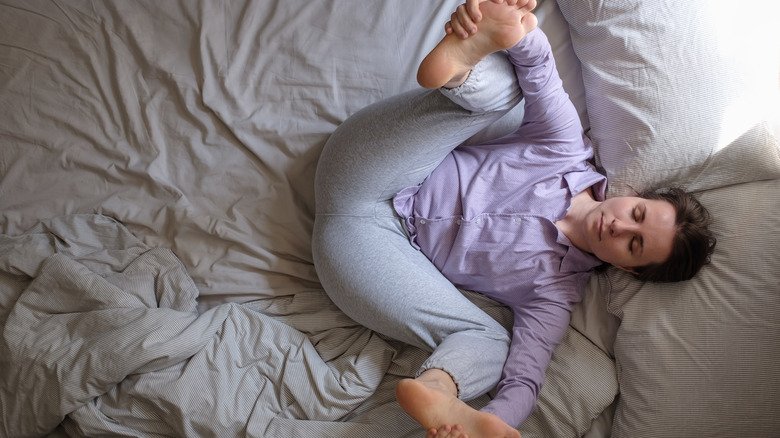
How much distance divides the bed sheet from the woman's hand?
1.16ft

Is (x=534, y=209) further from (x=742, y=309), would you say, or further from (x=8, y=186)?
(x=8, y=186)

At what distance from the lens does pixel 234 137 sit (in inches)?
54.1

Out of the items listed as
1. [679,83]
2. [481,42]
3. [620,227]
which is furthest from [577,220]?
[481,42]

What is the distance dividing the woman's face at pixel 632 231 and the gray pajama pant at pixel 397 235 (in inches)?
10.5

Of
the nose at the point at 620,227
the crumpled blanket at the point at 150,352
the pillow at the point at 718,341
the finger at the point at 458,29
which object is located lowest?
the crumpled blanket at the point at 150,352

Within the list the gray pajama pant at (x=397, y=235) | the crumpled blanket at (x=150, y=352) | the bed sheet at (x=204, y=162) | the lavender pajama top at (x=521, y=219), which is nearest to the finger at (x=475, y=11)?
the gray pajama pant at (x=397, y=235)

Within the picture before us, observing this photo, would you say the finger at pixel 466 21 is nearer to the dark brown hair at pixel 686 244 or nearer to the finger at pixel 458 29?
the finger at pixel 458 29

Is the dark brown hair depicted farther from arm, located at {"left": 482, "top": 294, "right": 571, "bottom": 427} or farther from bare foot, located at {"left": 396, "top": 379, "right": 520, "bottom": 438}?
bare foot, located at {"left": 396, "top": 379, "right": 520, "bottom": 438}

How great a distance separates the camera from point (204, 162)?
4.46 feet

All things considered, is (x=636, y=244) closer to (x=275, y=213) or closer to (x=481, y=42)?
(x=481, y=42)

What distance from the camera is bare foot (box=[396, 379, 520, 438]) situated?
100 centimetres

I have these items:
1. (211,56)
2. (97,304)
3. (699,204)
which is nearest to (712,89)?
(699,204)

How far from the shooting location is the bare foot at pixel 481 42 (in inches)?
39.4

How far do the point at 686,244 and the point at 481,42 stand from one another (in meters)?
0.54
